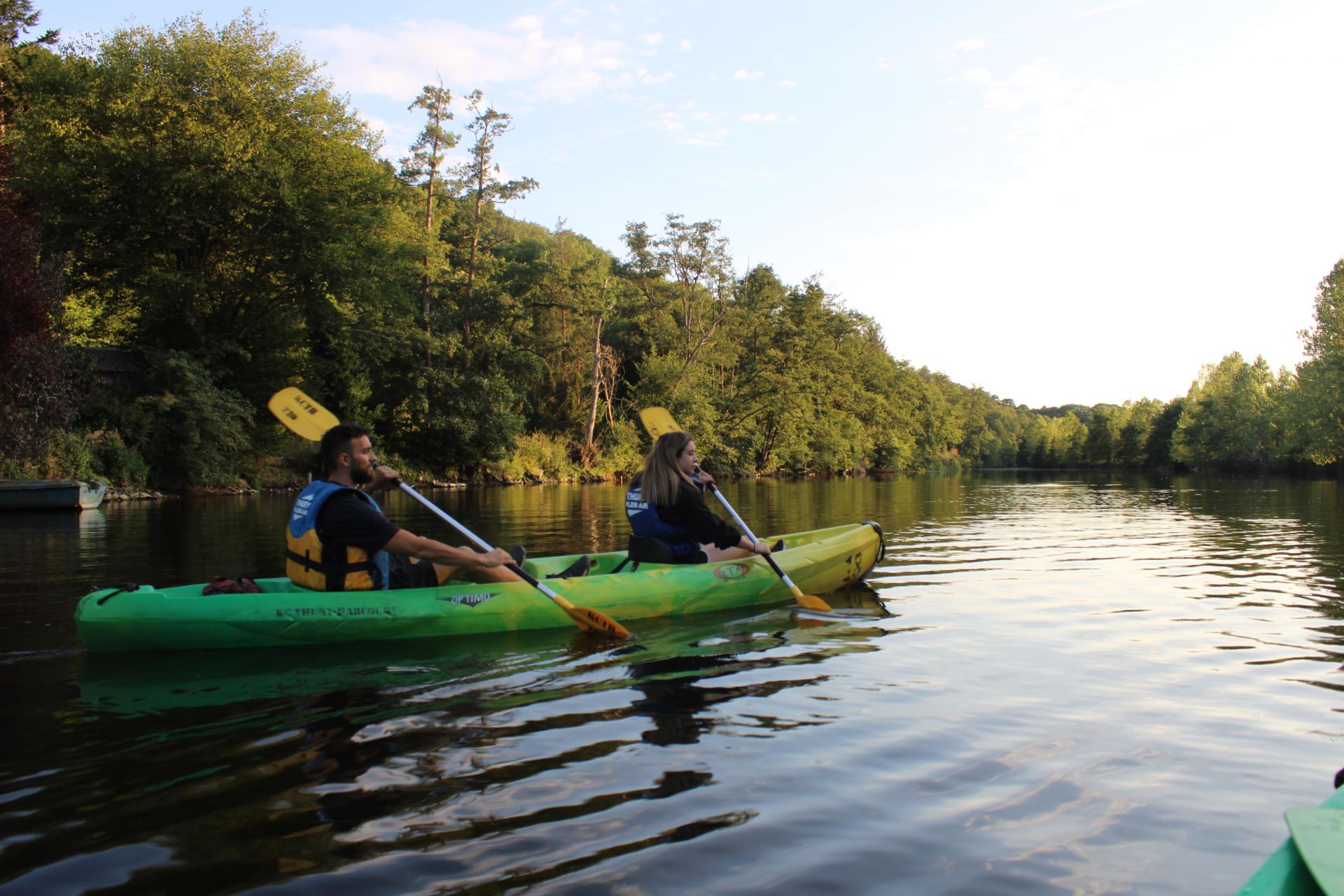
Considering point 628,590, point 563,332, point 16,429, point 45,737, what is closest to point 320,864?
point 45,737

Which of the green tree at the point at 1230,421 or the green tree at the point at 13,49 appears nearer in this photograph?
the green tree at the point at 13,49

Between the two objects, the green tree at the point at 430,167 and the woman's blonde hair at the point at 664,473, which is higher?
the green tree at the point at 430,167

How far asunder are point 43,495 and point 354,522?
13.9 m

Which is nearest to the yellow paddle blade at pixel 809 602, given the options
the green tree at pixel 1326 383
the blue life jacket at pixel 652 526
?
the blue life jacket at pixel 652 526

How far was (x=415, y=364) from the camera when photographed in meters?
27.9

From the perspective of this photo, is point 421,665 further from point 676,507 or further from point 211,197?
point 211,197

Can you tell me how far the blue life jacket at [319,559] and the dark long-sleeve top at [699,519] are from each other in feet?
6.98

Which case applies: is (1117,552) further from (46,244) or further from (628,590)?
(46,244)

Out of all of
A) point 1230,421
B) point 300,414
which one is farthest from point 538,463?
point 1230,421

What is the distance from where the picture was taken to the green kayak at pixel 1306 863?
1778 millimetres

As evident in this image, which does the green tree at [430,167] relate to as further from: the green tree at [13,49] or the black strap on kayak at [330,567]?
the black strap on kayak at [330,567]

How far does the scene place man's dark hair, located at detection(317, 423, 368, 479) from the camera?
521 cm

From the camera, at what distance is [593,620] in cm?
597

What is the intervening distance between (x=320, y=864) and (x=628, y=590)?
3.81 m
